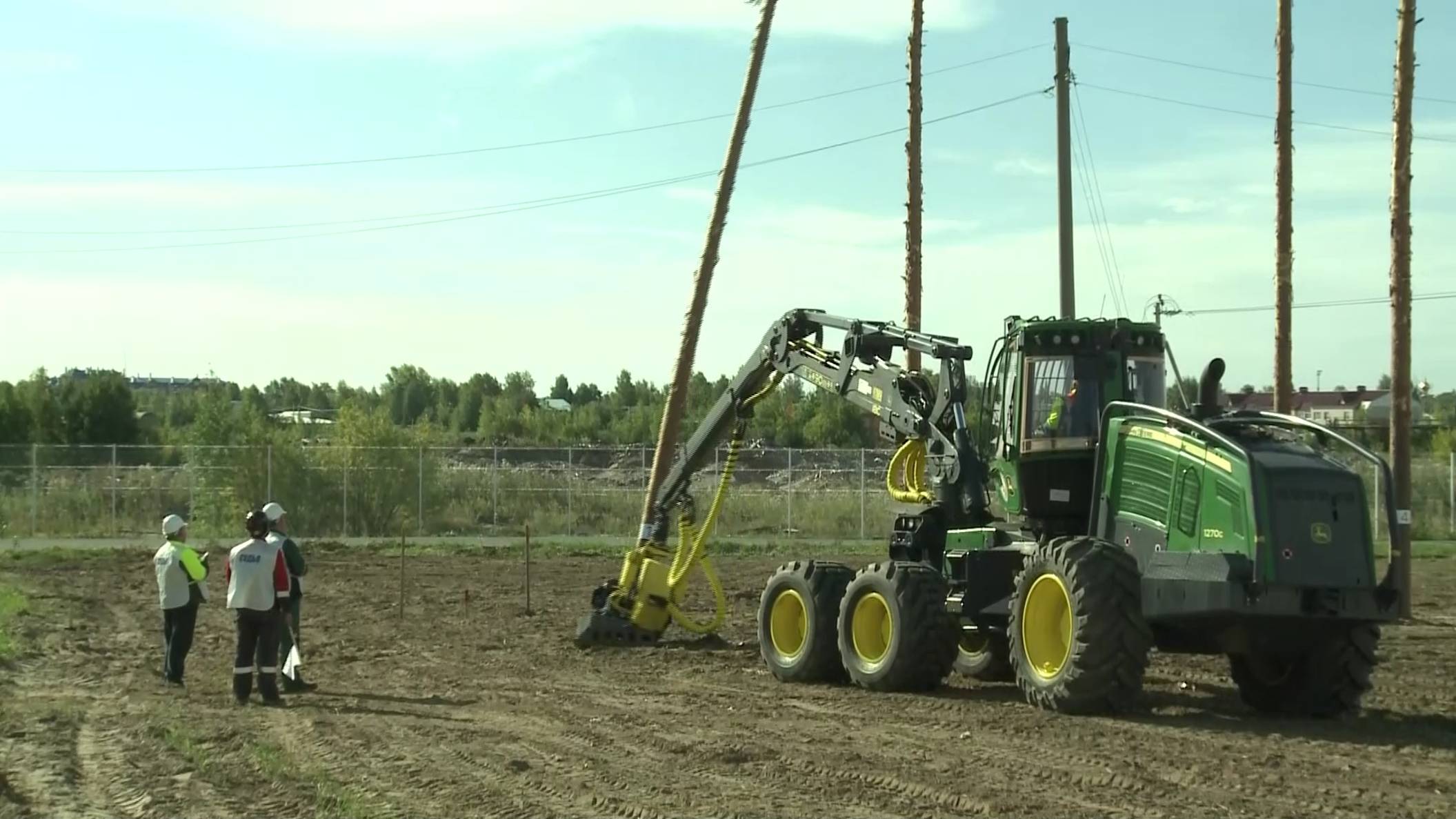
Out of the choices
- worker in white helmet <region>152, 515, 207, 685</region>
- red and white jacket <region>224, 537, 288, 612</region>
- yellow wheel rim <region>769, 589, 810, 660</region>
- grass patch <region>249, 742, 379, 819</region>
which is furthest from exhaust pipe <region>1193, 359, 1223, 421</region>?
worker in white helmet <region>152, 515, 207, 685</region>

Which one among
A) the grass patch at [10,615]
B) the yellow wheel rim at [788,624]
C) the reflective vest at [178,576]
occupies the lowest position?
the grass patch at [10,615]

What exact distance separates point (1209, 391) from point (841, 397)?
490 cm

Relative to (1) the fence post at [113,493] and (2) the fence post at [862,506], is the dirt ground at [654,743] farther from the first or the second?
(1) the fence post at [113,493]

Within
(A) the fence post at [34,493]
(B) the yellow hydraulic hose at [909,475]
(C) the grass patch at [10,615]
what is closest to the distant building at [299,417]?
(A) the fence post at [34,493]

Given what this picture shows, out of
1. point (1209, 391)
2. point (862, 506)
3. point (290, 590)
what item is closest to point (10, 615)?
point (290, 590)

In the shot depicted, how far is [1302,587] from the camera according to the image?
1257 centimetres

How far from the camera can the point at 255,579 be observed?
611 inches

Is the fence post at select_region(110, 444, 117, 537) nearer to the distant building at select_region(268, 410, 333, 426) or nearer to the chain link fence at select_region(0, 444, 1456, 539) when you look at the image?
the chain link fence at select_region(0, 444, 1456, 539)

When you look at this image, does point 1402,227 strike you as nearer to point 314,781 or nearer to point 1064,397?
point 1064,397

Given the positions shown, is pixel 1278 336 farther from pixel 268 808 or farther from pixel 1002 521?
pixel 268 808

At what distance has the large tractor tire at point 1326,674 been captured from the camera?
1359 centimetres

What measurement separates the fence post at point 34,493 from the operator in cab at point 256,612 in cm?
3099

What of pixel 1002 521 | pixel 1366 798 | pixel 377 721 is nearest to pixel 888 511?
pixel 1002 521

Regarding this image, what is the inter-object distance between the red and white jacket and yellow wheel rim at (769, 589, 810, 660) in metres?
4.86
